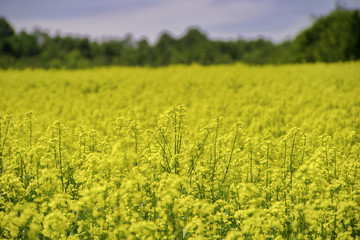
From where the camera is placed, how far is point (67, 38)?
49.0m

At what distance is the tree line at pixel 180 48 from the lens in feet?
103

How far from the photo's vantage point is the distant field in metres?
3.04

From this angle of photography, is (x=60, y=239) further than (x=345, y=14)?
No

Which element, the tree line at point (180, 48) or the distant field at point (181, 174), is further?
the tree line at point (180, 48)

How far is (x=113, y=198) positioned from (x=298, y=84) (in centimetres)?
1083

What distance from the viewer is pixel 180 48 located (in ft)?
162

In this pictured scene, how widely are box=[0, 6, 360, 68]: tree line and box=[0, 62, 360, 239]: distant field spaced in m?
19.0

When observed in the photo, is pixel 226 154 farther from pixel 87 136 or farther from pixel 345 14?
pixel 345 14

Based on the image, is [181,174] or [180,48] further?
[180,48]

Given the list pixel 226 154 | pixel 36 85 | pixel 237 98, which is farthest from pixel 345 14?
pixel 226 154

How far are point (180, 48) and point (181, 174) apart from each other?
4709cm

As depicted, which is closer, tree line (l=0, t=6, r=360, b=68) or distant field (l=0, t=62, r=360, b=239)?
distant field (l=0, t=62, r=360, b=239)

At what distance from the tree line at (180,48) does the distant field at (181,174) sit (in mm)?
19048

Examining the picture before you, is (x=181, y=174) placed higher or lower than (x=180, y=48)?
lower
